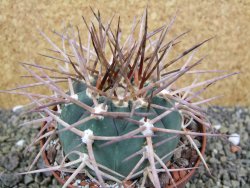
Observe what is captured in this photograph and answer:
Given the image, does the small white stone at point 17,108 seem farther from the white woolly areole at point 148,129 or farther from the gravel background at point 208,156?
the white woolly areole at point 148,129

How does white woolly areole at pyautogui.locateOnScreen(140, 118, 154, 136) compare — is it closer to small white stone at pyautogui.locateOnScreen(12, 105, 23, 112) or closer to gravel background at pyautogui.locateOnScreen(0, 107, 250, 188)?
gravel background at pyautogui.locateOnScreen(0, 107, 250, 188)

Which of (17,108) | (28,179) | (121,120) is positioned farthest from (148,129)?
(17,108)

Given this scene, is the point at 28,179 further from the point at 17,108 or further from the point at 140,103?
the point at 140,103

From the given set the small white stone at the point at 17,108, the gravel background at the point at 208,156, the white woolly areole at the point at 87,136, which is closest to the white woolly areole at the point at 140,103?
the white woolly areole at the point at 87,136

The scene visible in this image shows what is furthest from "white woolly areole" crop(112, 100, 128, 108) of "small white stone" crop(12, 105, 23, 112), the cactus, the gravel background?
"small white stone" crop(12, 105, 23, 112)

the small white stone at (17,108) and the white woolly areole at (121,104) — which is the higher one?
the white woolly areole at (121,104)

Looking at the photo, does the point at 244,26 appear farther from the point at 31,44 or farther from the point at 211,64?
the point at 31,44

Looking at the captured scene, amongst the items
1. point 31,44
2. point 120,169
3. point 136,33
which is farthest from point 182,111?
point 31,44
